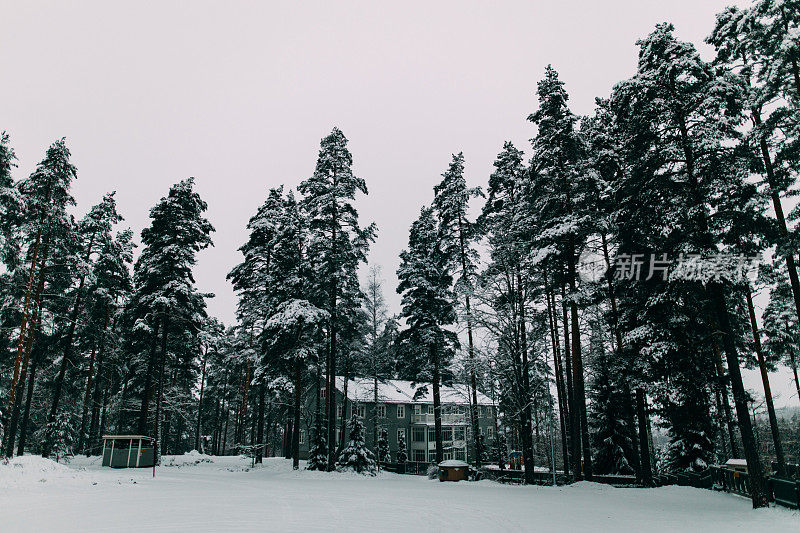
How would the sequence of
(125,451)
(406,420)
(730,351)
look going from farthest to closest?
(406,420), (125,451), (730,351)

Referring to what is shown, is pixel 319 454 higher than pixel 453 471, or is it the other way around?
pixel 319 454

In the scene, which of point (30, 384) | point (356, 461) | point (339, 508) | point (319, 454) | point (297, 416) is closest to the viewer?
point (339, 508)

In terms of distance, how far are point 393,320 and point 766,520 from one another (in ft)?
116

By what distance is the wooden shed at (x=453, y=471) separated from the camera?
2588 cm

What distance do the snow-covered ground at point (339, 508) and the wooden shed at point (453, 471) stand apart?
5690 mm

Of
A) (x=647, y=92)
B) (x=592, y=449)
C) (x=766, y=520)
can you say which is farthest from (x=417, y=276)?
(x=766, y=520)

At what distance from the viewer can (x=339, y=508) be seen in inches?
557

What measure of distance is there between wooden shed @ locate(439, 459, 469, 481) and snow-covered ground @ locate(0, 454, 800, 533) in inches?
224

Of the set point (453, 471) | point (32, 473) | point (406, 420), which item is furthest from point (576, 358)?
point (406, 420)

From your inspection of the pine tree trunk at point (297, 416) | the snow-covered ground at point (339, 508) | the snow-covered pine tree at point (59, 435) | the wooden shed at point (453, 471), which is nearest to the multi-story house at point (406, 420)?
the pine tree trunk at point (297, 416)

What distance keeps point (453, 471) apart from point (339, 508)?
1342 centimetres

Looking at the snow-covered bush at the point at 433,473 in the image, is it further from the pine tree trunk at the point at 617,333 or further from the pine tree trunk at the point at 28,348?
the pine tree trunk at the point at 28,348

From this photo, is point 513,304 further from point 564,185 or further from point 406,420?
point 406,420

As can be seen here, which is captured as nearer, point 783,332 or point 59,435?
point 783,332
